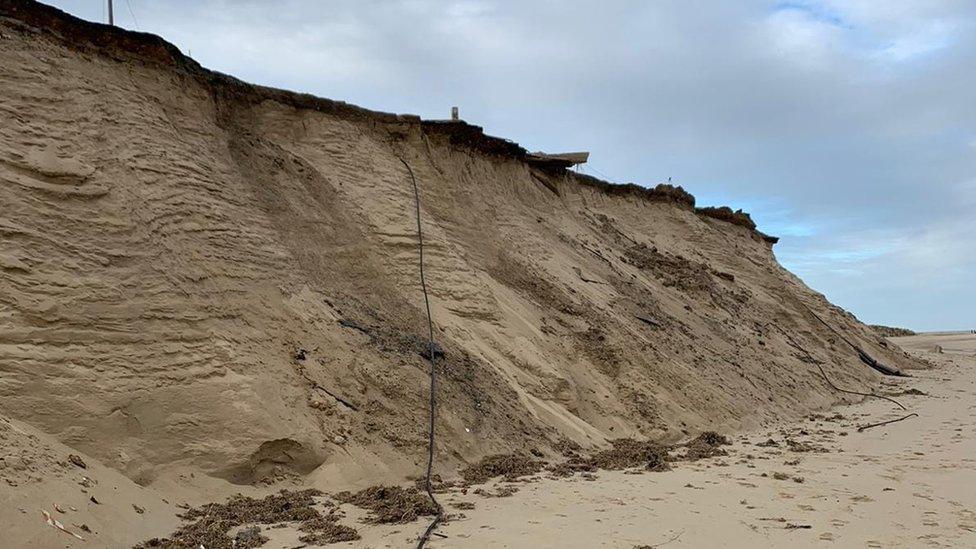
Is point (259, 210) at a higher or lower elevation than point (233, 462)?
higher

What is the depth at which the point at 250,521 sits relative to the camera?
5.47 metres

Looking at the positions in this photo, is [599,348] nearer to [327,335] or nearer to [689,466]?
[689,466]

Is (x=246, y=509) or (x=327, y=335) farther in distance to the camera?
(x=327, y=335)

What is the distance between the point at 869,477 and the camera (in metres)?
7.39

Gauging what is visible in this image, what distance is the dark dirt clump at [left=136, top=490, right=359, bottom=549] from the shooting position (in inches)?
194

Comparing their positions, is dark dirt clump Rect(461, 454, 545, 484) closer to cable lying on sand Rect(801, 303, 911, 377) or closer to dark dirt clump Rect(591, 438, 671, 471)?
dark dirt clump Rect(591, 438, 671, 471)

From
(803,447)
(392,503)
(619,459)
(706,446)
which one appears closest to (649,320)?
(706,446)

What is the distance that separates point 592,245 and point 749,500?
Answer: 9.05 metres

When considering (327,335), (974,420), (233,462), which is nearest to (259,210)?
(327,335)

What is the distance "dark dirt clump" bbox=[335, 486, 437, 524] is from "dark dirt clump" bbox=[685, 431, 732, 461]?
3786mm

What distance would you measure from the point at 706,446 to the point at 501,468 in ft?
10.7

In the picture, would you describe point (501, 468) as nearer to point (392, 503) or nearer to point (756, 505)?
point (392, 503)

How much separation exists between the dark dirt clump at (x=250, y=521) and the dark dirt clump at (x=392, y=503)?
0.29m

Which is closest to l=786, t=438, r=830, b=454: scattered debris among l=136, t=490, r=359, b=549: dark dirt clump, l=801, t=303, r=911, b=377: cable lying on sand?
l=136, t=490, r=359, b=549: dark dirt clump
